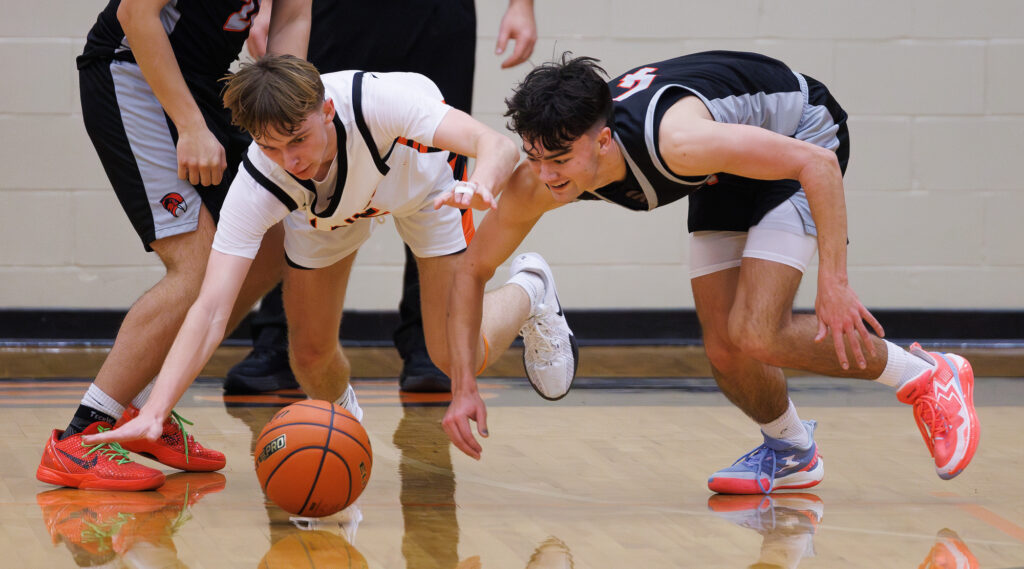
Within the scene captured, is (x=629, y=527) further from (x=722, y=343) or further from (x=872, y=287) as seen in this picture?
(x=872, y=287)

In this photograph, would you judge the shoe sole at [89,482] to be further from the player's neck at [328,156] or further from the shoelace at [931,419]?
the shoelace at [931,419]

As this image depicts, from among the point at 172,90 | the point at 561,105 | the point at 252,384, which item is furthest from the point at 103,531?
the point at 252,384

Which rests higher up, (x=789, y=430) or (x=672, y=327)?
(x=789, y=430)

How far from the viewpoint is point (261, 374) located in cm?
470

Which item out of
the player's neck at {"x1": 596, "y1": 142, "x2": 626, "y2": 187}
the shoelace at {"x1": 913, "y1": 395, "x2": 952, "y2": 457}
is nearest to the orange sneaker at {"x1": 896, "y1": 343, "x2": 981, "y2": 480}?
the shoelace at {"x1": 913, "y1": 395, "x2": 952, "y2": 457}

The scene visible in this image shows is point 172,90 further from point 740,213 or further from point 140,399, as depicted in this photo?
point 740,213

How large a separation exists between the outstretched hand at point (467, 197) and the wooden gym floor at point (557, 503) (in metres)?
0.77

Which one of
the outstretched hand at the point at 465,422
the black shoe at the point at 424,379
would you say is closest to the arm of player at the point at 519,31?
the black shoe at the point at 424,379

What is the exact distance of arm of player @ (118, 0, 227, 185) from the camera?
10.0 feet

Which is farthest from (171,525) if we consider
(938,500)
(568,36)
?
(568,36)

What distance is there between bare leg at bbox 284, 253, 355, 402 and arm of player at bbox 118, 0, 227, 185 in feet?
1.36

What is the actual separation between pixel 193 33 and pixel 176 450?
1218 mm

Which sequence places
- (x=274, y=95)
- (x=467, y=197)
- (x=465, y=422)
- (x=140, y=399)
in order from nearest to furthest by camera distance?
(x=467, y=197), (x=274, y=95), (x=465, y=422), (x=140, y=399)

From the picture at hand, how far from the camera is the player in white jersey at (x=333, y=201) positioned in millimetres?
2652
